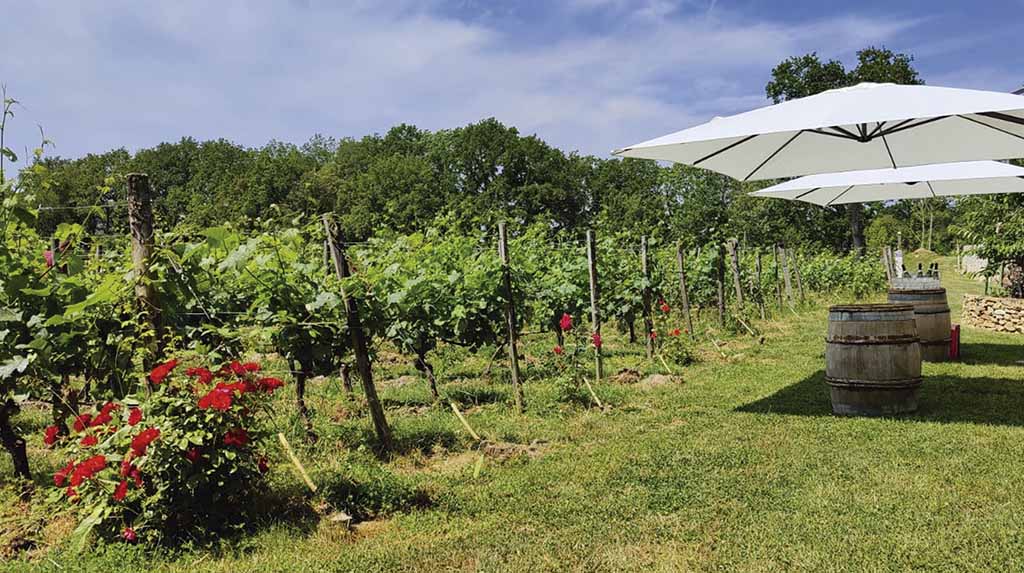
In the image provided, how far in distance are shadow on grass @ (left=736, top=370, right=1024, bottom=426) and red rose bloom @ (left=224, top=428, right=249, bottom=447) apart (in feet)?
12.7

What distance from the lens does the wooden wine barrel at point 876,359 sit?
508 centimetres

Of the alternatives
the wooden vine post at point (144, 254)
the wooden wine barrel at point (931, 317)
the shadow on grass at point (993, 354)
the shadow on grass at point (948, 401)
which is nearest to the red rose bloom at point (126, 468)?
the wooden vine post at point (144, 254)

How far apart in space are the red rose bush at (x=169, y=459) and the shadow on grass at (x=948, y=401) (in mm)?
3895

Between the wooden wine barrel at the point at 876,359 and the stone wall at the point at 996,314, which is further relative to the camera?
the stone wall at the point at 996,314

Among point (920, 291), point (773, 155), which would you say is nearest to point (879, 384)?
point (773, 155)

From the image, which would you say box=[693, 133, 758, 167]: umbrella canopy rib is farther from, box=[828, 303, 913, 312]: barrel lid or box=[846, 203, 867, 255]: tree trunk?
box=[846, 203, 867, 255]: tree trunk

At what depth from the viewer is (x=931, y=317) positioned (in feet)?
24.7

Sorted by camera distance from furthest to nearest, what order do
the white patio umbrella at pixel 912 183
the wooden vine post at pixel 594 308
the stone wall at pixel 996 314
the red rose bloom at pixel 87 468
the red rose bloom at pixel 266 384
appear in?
the stone wall at pixel 996 314 → the white patio umbrella at pixel 912 183 → the wooden vine post at pixel 594 308 → the red rose bloom at pixel 266 384 → the red rose bloom at pixel 87 468

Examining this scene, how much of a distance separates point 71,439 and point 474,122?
3891cm

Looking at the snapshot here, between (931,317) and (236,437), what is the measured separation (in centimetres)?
718

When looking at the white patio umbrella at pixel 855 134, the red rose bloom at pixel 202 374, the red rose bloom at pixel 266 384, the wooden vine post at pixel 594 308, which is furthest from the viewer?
the wooden vine post at pixel 594 308

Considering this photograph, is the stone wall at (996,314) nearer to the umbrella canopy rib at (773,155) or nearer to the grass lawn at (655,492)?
the grass lawn at (655,492)

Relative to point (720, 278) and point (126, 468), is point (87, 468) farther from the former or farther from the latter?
point (720, 278)

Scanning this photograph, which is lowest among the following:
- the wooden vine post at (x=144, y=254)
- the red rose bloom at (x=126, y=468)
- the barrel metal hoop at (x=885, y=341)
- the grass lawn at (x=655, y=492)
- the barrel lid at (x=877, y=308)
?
the grass lawn at (x=655, y=492)
